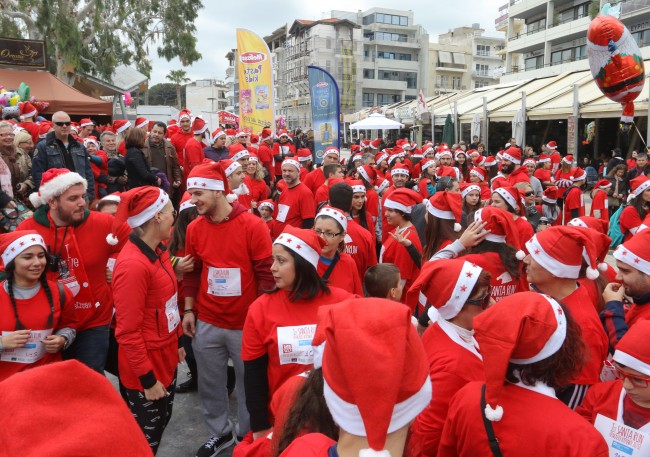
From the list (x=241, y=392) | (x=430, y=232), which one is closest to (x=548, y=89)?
(x=430, y=232)

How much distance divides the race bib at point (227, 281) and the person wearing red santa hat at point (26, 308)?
3.27ft

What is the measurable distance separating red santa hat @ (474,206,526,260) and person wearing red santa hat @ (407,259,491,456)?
1032mm

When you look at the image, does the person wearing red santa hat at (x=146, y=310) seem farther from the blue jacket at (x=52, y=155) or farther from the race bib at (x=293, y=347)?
the blue jacket at (x=52, y=155)

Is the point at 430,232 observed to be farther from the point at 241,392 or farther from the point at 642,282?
the point at 241,392

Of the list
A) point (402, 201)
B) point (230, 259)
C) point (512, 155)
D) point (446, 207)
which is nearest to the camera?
point (230, 259)

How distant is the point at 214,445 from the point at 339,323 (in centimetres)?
294

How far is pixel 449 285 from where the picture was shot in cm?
242

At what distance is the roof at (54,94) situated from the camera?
16.2 m

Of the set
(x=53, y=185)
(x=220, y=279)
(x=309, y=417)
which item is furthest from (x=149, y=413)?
(x=309, y=417)

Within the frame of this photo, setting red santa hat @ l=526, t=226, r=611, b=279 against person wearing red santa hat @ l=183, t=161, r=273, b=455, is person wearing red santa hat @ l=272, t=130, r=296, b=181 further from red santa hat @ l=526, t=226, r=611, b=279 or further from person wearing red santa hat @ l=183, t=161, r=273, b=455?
red santa hat @ l=526, t=226, r=611, b=279

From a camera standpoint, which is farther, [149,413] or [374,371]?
[149,413]

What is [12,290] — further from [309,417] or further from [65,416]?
[65,416]

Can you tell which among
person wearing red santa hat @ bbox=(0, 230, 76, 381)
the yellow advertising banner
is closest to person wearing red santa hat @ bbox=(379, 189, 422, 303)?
person wearing red santa hat @ bbox=(0, 230, 76, 381)

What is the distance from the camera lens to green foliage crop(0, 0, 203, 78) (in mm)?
24766
